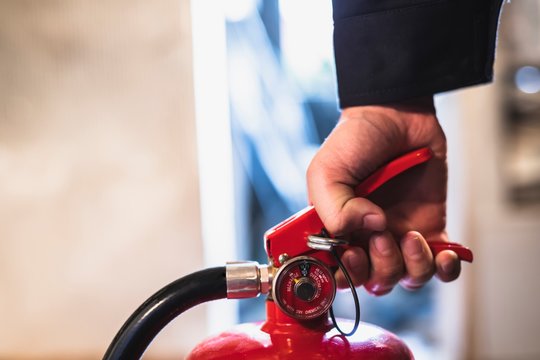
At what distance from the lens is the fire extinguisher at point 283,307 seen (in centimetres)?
52

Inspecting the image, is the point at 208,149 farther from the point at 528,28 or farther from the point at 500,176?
the point at 528,28

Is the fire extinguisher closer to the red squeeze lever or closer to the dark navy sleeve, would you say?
the red squeeze lever

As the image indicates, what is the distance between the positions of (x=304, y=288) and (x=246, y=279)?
0.05 meters

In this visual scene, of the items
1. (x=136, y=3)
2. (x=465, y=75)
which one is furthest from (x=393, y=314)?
(x=465, y=75)

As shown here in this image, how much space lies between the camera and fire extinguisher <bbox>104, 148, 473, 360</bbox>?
0.52m

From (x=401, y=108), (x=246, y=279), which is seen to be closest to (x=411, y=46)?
(x=401, y=108)

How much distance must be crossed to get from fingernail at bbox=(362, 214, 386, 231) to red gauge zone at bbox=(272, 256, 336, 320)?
0.21 feet

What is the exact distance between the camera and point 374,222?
23.0 inches

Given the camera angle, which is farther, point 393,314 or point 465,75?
point 393,314

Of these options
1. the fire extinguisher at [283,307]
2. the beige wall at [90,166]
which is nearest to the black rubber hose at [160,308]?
the fire extinguisher at [283,307]

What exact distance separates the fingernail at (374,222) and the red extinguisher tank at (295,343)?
0.32 feet

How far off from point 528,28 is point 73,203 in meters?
1.73

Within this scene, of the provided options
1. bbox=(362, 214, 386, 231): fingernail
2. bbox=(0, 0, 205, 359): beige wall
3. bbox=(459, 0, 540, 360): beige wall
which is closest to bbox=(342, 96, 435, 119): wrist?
bbox=(362, 214, 386, 231): fingernail

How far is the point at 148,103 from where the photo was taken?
1.82 metres
